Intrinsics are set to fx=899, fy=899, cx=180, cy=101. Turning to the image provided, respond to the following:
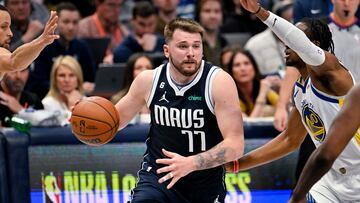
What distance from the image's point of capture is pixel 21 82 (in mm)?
8953

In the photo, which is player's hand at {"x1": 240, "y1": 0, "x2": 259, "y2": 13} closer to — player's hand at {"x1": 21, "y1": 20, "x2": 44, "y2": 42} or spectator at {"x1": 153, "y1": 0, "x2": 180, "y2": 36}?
player's hand at {"x1": 21, "y1": 20, "x2": 44, "y2": 42}

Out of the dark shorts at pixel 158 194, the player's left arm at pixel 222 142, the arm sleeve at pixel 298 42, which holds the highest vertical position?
the arm sleeve at pixel 298 42

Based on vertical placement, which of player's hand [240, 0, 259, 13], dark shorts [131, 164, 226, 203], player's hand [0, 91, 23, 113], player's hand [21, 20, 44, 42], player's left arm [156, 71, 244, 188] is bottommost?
dark shorts [131, 164, 226, 203]

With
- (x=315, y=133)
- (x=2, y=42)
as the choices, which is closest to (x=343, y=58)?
(x=315, y=133)

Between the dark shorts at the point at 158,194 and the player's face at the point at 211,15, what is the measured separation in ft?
15.0

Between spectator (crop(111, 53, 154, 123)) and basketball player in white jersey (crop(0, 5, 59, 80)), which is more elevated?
basketball player in white jersey (crop(0, 5, 59, 80))

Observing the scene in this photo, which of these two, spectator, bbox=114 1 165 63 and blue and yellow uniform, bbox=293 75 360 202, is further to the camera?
spectator, bbox=114 1 165 63

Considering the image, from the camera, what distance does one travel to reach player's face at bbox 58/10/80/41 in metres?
10.4

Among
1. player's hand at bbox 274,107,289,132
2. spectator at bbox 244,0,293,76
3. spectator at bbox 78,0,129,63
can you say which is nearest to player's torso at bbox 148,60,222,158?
player's hand at bbox 274,107,289,132

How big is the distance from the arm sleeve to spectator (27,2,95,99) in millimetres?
4147

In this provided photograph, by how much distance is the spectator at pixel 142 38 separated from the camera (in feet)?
33.9

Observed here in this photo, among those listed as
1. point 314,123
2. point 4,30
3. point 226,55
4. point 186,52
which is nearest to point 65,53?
point 226,55

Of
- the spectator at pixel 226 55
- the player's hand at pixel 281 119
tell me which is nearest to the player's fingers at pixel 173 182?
the player's hand at pixel 281 119

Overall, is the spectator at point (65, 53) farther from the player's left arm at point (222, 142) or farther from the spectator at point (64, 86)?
the player's left arm at point (222, 142)
